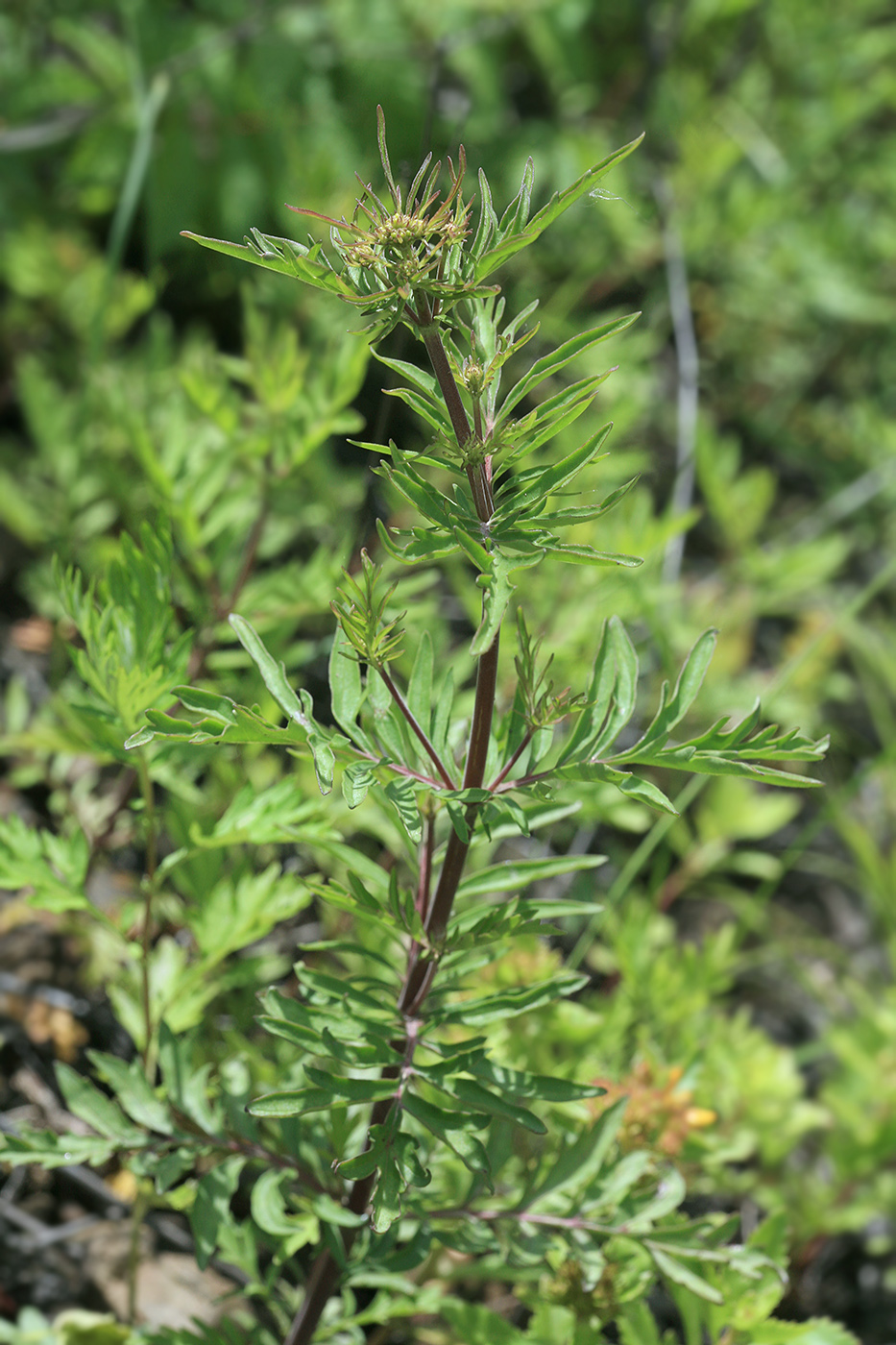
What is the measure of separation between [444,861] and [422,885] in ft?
0.11

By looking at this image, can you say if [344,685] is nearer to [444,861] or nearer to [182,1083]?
[444,861]

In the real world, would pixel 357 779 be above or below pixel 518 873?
above

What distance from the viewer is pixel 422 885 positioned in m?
0.91

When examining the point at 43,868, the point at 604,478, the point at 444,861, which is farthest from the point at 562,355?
the point at 604,478

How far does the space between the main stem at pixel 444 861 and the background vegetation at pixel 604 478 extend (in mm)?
175

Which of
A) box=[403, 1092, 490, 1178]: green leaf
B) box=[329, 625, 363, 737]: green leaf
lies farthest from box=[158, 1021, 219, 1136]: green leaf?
box=[329, 625, 363, 737]: green leaf

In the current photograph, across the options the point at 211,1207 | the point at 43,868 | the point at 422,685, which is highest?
the point at 422,685

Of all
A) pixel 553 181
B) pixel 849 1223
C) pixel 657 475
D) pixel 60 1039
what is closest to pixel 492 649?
pixel 60 1039

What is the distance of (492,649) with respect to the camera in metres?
0.81

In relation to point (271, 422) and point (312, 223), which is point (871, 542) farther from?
point (271, 422)

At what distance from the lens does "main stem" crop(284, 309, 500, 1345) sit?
72 centimetres

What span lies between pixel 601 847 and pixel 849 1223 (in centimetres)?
73

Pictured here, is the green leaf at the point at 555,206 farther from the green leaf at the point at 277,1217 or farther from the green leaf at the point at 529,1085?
the green leaf at the point at 277,1217

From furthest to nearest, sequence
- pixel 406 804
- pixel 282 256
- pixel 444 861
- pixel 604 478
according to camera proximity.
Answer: pixel 604 478, pixel 444 861, pixel 406 804, pixel 282 256
